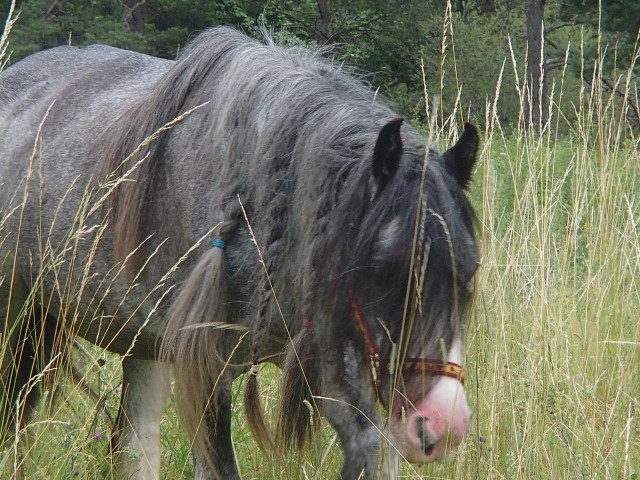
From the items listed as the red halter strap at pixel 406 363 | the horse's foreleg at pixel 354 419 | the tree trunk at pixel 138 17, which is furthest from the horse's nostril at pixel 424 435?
the tree trunk at pixel 138 17

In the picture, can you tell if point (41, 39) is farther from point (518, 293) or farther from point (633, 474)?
point (633, 474)

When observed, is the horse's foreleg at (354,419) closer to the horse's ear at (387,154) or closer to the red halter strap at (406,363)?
the red halter strap at (406,363)

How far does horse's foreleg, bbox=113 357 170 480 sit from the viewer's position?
3.19m

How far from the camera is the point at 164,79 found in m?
2.77

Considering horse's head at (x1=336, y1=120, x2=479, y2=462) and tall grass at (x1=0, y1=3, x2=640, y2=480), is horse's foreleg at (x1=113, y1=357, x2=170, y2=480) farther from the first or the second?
horse's head at (x1=336, y1=120, x2=479, y2=462)

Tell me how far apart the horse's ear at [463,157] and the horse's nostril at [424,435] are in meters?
0.61

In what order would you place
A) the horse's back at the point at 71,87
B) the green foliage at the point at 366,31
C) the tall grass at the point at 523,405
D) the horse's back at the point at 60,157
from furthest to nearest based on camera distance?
the green foliage at the point at 366,31, the horse's back at the point at 71,87, the horse's back at the point at 60,157, the tall grass at the point at 523,405

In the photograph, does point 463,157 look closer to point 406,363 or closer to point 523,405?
point 406,363

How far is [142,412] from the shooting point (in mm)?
3260

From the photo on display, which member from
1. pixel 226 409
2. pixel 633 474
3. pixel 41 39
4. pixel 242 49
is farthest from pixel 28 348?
pixel 41 39

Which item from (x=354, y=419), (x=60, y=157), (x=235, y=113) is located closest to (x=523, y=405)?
(x=354, y=419)

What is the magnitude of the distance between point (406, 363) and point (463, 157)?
0.54 m

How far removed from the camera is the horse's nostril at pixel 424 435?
1.91 meters

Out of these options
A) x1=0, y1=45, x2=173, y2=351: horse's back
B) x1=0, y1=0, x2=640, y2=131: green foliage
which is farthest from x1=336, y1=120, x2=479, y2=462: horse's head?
x1=0, y1=0, x2=640, y2=131: green foliage
